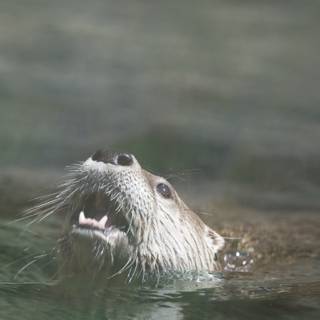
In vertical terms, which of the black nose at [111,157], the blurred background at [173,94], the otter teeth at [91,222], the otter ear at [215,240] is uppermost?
the blurred background at [173,94]

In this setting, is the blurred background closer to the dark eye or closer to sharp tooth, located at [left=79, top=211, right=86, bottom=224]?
the dark eye

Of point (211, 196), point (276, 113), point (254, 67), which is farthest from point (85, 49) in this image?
point (211, 196)

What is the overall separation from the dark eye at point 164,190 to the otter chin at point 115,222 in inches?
1.8

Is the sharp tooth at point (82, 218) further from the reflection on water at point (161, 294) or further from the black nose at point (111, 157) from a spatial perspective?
the reflection on water at point (161, 294)

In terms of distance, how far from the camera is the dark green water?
4.84 metres

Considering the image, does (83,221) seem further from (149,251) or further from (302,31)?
(302,31)

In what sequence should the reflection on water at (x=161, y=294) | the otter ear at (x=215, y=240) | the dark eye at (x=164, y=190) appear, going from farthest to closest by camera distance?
the otter ear at (x=215, y=240) < the dark eye at (x=164, y=190) < the reflection on water at (x=161, y=294)

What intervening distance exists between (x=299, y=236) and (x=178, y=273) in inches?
63.7

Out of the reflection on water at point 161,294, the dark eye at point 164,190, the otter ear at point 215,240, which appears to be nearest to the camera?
the reflection on water at point 161,294

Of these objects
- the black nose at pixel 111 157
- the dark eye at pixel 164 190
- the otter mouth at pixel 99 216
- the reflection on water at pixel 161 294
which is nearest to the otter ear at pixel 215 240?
the reflection on water at pixel 161 294

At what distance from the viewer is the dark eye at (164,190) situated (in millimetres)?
5039

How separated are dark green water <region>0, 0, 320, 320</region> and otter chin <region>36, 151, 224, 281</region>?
5.5 inches

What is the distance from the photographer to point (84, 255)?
4637 millimetres

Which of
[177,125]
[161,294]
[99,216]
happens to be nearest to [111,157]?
[99,216]
